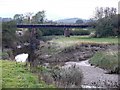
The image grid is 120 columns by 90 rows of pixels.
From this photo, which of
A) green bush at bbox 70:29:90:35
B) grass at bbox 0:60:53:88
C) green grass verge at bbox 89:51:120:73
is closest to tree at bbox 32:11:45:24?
green bush at bbox 70:29:90:35

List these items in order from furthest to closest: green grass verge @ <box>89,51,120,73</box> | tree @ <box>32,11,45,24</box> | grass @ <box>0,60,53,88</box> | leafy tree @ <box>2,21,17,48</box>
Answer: tree @ <box>32,11,45,24</box> → leafy tree @ <box>2,21,17,48</box> → green grass verge @ <box>89,51,120,73</box> → grass @ <box>0,60,53,88</box>

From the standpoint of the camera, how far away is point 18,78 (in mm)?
11648

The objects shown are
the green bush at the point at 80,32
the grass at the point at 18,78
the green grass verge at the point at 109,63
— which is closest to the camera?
the grass at the point at 18,78

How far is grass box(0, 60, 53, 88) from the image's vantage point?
10211mm

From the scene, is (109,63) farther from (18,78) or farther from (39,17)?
(39,17)

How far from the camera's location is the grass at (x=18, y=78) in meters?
10.2

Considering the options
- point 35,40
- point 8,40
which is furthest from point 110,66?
point 35,40

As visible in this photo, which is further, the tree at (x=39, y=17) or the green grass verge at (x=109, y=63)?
the tree at (x=39, y=17)

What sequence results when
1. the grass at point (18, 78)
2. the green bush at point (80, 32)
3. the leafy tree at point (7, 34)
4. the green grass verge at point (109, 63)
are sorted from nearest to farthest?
the grass at point (18, 78), the green grass verge at point (109, 63), the leafy tree at point (7, 34), the green bush at point (80, 32)

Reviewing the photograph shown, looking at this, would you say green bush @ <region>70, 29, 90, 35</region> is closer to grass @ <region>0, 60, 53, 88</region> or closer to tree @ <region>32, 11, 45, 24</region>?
tree @ <region>32, 11, 45, 24</region>

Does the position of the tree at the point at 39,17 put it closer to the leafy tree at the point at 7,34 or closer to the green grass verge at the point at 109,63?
the leafy tree at the point at 7,34

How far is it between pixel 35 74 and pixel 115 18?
39.5 m

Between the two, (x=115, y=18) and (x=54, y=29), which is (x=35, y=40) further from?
(x=115, y=18)

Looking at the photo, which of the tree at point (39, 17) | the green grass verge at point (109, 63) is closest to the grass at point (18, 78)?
the green grass verge at point (109, 63)
